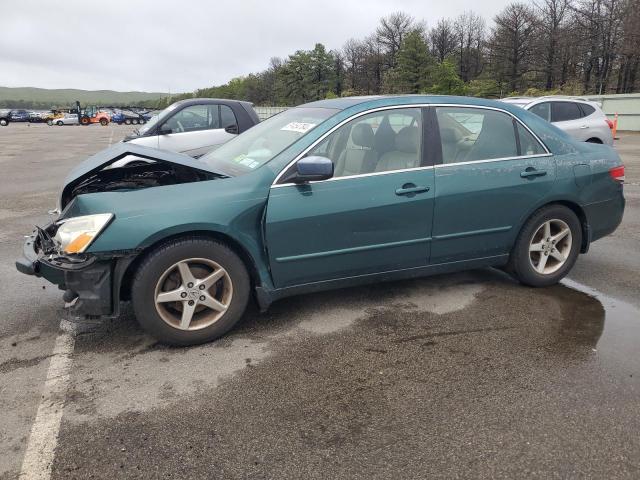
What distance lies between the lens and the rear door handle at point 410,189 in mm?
3767

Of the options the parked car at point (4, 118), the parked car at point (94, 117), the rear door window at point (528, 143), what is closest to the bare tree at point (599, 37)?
the parked car at point (94, 117)

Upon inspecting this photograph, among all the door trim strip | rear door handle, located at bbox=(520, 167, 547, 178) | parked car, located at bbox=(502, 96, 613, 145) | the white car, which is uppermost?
the white car

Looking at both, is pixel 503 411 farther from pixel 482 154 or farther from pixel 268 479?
pixel 482 154

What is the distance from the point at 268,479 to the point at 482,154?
300 cm

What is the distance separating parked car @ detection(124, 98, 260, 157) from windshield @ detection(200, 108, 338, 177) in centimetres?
485

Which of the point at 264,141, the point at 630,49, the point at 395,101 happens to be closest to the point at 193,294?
the point at 264,141

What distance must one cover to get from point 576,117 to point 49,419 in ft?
39.4

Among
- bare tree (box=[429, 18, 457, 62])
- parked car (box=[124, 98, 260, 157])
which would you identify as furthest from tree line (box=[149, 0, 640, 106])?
parked car (box=[124, 98, 260, 157])

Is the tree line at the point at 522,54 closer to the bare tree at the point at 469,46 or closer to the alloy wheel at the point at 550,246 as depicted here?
the bare tree at the point at 469,46

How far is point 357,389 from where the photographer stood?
2934 millimetres

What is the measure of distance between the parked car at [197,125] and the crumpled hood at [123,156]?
16.4 feet

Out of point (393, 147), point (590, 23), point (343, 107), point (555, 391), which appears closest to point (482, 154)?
point (393, 147)

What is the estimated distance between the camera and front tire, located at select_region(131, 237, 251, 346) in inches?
128

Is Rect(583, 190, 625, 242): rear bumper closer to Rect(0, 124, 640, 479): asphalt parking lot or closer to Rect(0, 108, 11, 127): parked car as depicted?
Rect(0, 124, 640, 479): asphalt parking lot
